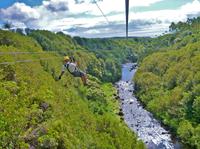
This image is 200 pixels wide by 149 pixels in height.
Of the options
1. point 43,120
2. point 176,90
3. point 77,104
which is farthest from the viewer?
point 176,90

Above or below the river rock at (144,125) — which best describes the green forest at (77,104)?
above

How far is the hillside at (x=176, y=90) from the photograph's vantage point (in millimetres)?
71869

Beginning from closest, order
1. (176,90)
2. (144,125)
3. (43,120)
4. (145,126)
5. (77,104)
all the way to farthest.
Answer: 1. (43,120)
2. (77,104)
3. (145,126)
4. (144,125)
5. (176,90)

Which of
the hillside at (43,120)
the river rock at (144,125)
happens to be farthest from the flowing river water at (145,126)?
the hillside at (43,120)

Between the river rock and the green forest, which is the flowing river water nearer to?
the river rock

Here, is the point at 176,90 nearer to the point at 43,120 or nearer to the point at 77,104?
the point at 77,104

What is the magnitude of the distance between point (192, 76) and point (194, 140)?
27391 millimetres

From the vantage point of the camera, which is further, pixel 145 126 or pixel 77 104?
pixel 145 126

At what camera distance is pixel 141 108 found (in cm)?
9488

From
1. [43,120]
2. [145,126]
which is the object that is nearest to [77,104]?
[145,126]

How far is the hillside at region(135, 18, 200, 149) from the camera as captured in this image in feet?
236

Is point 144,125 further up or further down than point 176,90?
further down

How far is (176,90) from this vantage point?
89062 millimetres

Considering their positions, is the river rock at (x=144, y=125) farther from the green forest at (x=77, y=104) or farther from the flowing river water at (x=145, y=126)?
the green forest at (x=77, y=104)
